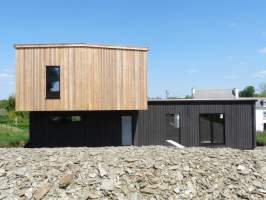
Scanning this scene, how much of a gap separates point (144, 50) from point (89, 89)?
3705 millimetres

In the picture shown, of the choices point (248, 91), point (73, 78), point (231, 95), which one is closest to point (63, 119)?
point (73, 78)

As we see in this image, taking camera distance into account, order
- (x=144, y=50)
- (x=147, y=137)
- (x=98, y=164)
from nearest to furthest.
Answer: (x=98, y=164), (x=144, y=50), (x=147, y=137)

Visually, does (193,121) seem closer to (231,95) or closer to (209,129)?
(209,129)

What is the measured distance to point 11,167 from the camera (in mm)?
8602

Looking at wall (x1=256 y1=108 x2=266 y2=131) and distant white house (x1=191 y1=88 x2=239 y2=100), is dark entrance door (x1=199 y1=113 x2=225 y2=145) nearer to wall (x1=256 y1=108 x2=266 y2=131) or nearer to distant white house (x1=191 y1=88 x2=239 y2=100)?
distant white house (x1=191 y1=88 x2=239 y2=100)

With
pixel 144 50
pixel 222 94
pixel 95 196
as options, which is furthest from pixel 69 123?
pixel 222 94

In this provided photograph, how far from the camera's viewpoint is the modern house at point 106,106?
60.4 feet

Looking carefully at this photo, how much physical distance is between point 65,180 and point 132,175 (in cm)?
147

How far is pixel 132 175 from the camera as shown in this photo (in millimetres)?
8172

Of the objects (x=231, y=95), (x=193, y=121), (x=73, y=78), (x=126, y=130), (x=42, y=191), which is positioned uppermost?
(x=231, y=95)

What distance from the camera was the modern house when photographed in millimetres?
18422

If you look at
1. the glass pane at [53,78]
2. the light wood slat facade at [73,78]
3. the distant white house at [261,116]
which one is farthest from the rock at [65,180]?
the distant white house at [261,116]

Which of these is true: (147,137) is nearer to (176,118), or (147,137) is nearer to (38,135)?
(176,118)

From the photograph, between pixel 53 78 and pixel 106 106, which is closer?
pixel 53 78
